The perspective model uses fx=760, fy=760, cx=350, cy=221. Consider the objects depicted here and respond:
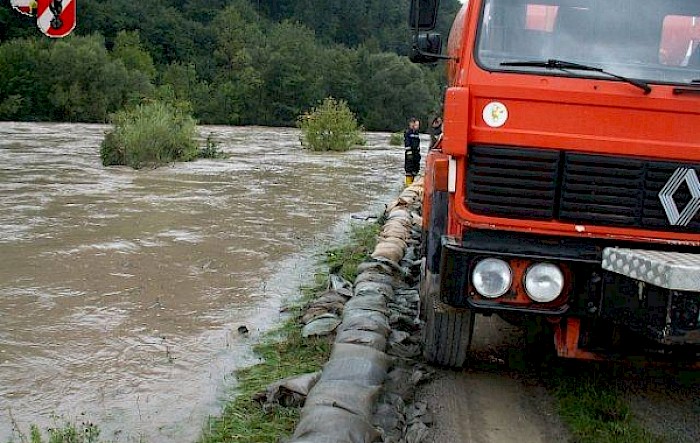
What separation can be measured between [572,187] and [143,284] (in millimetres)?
4827

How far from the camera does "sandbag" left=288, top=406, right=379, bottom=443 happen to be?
3330 mm

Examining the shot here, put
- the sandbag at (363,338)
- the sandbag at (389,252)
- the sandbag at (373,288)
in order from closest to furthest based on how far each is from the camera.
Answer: the sandbag at (363,338)
the sandbag at (373,288)
the sandbag at (389,252)

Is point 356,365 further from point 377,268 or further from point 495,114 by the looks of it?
point 377,268

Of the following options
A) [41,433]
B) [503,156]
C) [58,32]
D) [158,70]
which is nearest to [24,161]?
[58,32]

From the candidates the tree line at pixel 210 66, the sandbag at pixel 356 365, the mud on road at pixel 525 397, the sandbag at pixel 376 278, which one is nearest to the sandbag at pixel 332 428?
the sandbag at pixel 356 365

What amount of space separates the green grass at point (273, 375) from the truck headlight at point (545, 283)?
1.39 m

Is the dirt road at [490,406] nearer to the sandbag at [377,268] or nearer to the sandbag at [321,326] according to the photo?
the sandbag at [321,326]

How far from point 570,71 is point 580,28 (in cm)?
37

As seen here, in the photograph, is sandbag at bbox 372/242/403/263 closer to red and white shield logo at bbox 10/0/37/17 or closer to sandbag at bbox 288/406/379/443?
sandbag at bbox 288/406/379/443

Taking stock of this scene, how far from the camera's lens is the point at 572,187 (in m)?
3.67

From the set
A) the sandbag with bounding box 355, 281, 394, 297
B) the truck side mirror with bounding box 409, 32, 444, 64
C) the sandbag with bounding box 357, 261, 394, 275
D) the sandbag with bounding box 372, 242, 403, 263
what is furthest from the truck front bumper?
the sandbag with bounding box 372, 242, 403, 263

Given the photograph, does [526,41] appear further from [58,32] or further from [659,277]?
[58,32]

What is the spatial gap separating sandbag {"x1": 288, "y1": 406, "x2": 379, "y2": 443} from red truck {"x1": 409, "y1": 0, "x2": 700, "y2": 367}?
2.41 feet

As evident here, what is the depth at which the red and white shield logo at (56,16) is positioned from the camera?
24.6 ft
